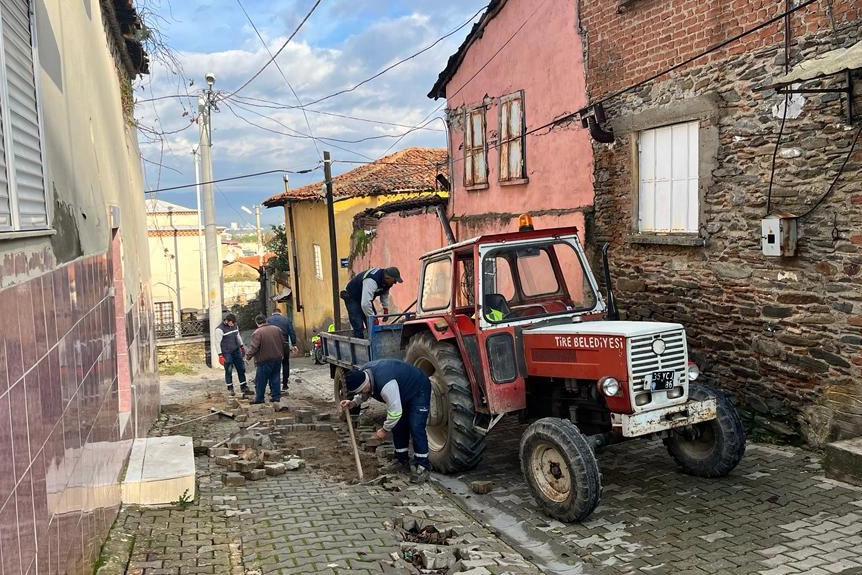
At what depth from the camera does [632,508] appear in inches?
237

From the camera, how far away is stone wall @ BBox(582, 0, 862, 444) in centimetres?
684

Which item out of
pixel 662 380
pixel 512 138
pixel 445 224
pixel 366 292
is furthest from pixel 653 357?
pixel 445 224

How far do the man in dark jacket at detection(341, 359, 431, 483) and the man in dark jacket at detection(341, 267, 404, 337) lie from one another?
237 centimetres

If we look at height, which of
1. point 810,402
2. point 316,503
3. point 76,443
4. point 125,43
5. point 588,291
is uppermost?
point 125,43

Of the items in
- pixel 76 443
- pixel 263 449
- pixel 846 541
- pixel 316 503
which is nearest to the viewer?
pixel 76 443

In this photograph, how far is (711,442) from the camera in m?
6.47

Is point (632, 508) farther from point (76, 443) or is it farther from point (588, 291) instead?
point (76, 443)

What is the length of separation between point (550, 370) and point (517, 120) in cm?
703

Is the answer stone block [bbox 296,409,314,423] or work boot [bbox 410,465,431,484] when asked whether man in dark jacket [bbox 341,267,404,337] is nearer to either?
stone block [bbox 296,409,314,423]

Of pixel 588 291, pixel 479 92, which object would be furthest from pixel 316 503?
pixel 479 92

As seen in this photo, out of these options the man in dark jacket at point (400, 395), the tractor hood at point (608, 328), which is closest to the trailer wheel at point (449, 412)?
the man in dark jacket at point (400, 395)

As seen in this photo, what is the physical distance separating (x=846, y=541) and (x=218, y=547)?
4.60m

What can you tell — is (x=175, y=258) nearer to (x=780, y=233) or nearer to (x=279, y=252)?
(x=279, y=252)

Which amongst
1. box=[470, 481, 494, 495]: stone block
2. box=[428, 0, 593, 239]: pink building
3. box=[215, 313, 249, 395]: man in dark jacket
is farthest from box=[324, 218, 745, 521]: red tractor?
box=[215, 313, 249, 395]: man in dark jacket
